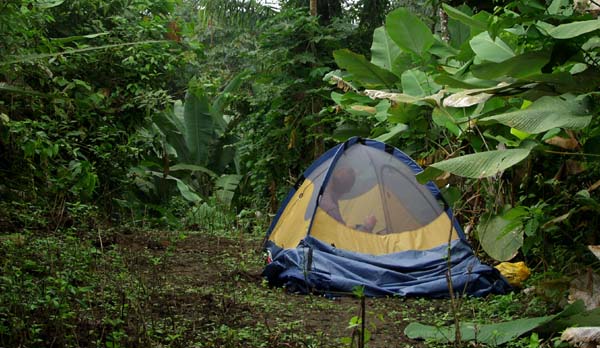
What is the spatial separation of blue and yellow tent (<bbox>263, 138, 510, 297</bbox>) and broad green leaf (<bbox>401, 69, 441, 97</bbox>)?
0.61 m

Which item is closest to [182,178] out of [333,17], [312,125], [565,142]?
[312,125]

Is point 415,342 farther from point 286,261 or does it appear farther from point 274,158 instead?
point 274,158

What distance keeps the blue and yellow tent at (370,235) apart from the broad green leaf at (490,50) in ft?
4.23

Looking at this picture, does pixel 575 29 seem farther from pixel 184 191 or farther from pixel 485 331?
pixel 184 191

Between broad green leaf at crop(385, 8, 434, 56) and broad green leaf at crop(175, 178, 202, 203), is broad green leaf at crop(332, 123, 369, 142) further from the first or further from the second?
broad green leaf at crop(175, 178, 202, 203)

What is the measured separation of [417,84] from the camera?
636 centimetres

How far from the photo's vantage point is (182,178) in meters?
11.3

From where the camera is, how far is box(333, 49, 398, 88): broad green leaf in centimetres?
679

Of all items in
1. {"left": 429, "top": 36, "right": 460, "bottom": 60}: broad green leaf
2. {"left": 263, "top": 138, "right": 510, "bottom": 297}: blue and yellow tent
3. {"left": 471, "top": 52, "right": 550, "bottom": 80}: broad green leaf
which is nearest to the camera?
{"left": 471, "top": 52, "right": 550, "bottom": 80}: broad green leaf

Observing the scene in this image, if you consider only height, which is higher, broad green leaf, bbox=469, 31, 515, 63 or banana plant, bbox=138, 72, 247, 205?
Result: broad green leaf, bbox=469, 31, 515, 63

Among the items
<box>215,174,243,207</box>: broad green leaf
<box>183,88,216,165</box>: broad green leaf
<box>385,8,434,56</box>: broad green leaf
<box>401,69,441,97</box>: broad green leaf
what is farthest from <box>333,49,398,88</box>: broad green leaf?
<box>183,88,216,165</box>: broad green leaf

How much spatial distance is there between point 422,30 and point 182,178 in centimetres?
582

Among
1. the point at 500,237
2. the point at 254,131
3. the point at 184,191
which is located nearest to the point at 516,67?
the point at 500,237

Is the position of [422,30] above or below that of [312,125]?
above
